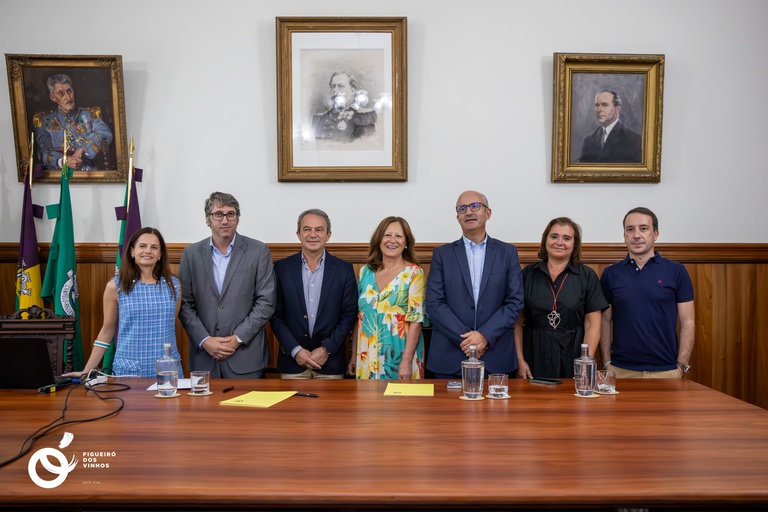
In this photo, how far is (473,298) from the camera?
10.2ft

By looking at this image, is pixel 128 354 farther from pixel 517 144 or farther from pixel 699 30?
pixel 699 30

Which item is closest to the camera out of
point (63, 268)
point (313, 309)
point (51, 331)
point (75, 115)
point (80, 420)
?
point (80, 420)

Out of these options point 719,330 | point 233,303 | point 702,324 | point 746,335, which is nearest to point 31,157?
point 233,303

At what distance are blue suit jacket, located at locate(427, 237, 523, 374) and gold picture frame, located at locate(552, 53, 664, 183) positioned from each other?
110 cm

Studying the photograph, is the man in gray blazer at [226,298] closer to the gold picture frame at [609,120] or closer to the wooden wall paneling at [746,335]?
the gold picture frame at [609,120]

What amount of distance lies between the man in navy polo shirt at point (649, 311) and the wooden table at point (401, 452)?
86cm

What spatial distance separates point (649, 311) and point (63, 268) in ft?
11.3

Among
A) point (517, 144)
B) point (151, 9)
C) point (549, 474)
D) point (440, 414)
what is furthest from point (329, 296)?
point (151, 9)

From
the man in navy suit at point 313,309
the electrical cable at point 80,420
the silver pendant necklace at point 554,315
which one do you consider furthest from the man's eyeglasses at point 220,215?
the silver pendant necklace at point 554,315

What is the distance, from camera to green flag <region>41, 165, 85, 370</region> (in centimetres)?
365

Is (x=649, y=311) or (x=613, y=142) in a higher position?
(x=613, y=142)

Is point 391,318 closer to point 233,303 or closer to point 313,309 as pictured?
point 313,309

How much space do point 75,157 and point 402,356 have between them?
8.39ft

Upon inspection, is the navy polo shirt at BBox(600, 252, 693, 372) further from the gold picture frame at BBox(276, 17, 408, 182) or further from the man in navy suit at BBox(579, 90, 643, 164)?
the gold picture frame at BBox(276, 17, 408, 182)
